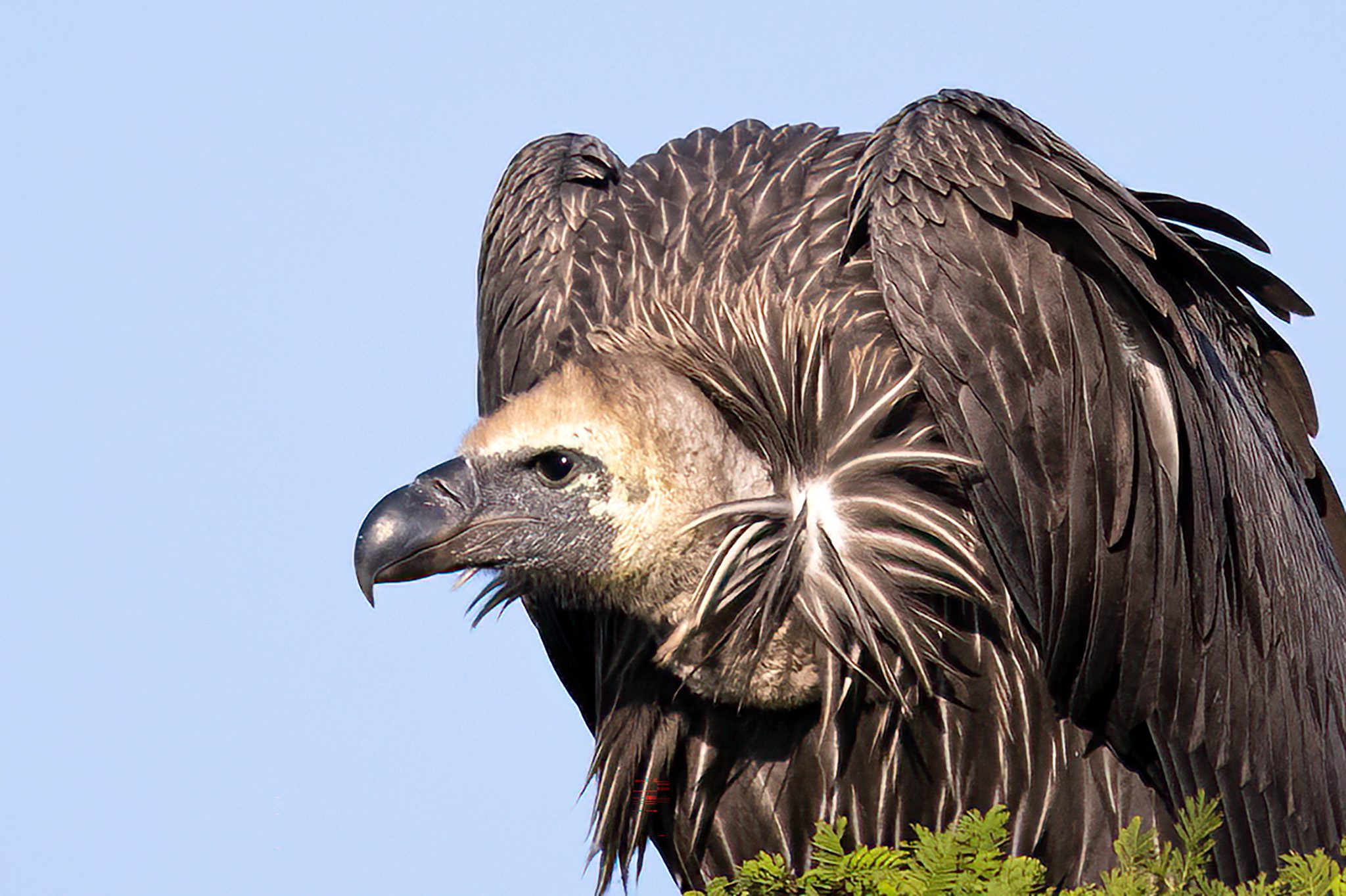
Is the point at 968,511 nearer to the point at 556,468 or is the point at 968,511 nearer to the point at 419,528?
the point at 556,468

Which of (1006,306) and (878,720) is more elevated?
(1006,306)

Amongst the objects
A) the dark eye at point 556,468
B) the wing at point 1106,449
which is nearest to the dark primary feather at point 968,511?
the wing at point 1106,449

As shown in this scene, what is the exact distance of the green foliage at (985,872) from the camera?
8.95 ft

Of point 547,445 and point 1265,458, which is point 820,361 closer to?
point 547,445

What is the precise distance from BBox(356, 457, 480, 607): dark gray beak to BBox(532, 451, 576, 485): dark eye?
0.17m

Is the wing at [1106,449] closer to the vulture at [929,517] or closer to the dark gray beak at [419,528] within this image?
the vulture at [929,517]

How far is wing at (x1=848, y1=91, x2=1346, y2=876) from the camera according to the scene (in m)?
4.39

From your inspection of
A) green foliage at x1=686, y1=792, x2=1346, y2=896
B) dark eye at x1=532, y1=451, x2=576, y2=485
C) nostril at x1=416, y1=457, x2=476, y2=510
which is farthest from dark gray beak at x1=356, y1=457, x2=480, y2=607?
green foliage at x1=686, y1=792, x2=1346, y2=896

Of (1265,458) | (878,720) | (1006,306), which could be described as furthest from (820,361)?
(1265,458)

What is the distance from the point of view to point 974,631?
4.79 meters

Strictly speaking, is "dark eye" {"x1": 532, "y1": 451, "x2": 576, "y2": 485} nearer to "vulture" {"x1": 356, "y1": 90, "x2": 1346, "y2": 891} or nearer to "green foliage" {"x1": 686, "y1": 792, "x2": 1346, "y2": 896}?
"vulture" {"x1": 356, "y1": 90, "x2": 1346, "y2": 891}

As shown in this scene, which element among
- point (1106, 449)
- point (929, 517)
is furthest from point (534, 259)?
point (1106, 449)

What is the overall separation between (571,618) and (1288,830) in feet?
6.67

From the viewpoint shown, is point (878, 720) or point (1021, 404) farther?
point (878, 720)
